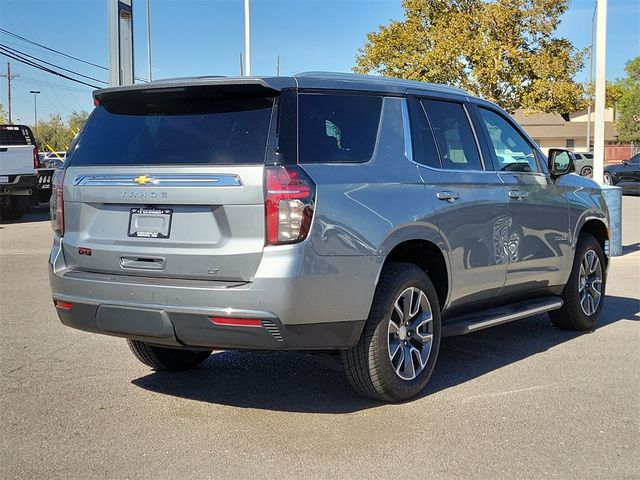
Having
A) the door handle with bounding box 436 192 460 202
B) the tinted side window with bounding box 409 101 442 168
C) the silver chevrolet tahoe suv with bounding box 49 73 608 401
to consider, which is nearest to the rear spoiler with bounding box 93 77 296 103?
the silver chevrolet tahoe suv with bounding box 49 73 608 401

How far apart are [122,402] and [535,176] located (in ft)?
11.9

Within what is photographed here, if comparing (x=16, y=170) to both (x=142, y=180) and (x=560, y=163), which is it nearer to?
(x=560, y=163)

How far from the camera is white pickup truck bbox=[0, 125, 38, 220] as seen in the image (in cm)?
1895

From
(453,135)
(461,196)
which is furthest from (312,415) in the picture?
(453,135)

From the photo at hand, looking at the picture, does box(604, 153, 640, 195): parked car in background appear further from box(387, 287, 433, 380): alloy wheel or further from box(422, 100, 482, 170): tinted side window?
box(387, 287, 433, 380): alloy wheel

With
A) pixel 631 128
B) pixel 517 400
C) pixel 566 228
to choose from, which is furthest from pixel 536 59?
pixel 631 128

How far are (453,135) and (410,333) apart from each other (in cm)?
156

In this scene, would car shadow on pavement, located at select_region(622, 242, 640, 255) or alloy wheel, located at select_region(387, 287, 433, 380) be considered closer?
alloy wheel, located at select_region(387, 287, 433, 380)

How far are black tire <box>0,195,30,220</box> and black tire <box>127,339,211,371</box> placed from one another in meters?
15.7

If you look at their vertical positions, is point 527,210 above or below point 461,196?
below

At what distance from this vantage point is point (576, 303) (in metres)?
6.51

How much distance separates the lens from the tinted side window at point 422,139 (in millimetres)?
4941

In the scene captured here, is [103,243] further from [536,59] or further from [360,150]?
[536,59]

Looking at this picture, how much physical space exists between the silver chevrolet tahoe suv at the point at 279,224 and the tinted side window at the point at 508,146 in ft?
1.86
